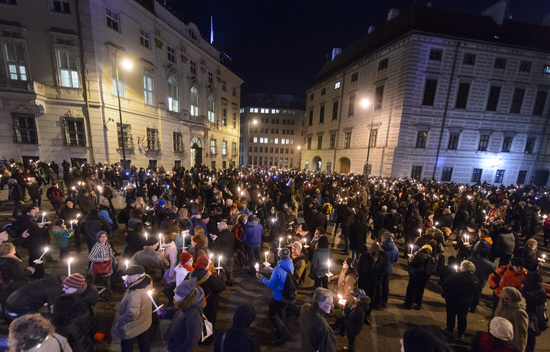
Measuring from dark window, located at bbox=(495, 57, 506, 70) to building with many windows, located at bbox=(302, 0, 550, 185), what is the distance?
0.31 ft

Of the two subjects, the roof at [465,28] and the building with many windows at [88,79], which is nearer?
the building with many windows at [88,79]

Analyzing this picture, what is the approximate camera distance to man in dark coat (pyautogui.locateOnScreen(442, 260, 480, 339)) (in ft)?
13.8

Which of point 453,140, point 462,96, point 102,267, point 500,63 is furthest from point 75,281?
point 500,63

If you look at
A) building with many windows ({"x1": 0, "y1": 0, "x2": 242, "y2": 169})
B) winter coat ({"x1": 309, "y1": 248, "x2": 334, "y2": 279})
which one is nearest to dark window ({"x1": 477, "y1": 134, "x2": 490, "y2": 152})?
winter coat ({"x1": 309, "y1": 248, "x2": 334, "y2": 279})

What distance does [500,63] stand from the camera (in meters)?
23.6

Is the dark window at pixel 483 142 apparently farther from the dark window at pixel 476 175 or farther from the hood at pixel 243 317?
the hood at pixel 243 317

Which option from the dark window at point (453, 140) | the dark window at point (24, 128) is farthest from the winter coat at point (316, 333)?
the dark window at point (453, 140)

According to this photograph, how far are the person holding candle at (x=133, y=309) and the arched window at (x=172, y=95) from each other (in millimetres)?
25550

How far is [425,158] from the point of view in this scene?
24.4m

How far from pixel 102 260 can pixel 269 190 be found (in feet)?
32.2

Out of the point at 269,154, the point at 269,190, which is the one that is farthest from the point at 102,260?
the point at 269,154

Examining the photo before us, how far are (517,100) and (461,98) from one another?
6836mm

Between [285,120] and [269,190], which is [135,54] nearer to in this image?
[269,190]

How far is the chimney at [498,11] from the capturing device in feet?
81.6
